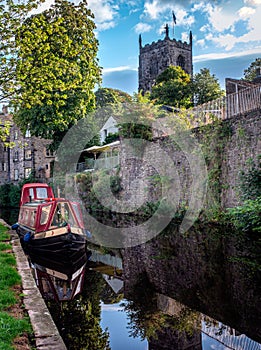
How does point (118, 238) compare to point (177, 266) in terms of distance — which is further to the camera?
point (118, 238)

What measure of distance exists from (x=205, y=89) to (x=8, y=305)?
41829mm

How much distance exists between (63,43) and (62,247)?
22.4 feet

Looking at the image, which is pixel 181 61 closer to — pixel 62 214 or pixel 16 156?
pixel 16 156

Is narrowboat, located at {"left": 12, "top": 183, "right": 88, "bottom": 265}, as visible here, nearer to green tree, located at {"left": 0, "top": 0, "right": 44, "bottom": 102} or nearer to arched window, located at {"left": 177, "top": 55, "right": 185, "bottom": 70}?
green tree, located at {"left": 0, "top": 0, "right": 44, "bottom": 102}

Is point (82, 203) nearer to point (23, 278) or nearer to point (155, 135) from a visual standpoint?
point (155, 135)

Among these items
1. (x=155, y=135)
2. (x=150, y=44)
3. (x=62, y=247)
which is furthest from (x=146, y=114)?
(x=150, y=44)

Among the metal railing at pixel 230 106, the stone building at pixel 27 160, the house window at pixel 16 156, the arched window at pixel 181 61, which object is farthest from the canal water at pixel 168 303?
the arched window at pixel 181 61

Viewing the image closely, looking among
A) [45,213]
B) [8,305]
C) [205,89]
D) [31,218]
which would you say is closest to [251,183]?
[45,213]

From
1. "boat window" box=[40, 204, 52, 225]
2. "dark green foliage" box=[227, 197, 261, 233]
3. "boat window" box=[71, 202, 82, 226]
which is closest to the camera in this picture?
"dark green foliage" box=[227, 197, 261, 233]

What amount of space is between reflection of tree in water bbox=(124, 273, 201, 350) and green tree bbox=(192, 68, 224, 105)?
128 feet

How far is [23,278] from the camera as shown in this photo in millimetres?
7238

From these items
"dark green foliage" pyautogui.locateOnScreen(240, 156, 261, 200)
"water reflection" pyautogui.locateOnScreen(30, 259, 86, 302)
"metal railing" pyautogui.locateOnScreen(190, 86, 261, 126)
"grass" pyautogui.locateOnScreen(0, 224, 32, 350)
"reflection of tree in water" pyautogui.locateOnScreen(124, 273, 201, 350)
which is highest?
"metal railing" pyautogui.locateOnScreen(190, 86, 261, 126)

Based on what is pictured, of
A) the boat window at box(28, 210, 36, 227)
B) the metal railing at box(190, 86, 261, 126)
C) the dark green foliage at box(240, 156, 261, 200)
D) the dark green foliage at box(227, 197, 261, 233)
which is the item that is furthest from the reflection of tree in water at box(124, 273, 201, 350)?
the metal railing at box(190, 86, 261, 126)

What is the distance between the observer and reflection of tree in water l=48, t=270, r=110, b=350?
5168 mm
